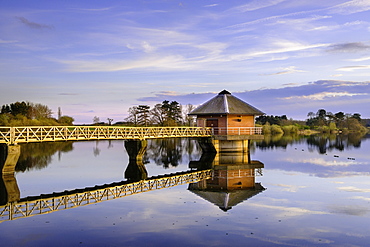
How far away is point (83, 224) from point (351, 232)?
770cm

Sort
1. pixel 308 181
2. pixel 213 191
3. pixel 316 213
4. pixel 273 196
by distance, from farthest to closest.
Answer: pixel 308 181
pixel 213 191
pixel 273 196
pixel 316 213

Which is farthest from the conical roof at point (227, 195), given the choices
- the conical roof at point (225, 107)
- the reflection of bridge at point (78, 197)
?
the conical roof at point (225, 107)

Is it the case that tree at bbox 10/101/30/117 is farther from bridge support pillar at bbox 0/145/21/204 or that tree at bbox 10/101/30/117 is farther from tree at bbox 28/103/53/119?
bridge support pillar at bbox 0/145/21/204

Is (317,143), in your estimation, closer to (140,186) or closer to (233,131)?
(233,131)

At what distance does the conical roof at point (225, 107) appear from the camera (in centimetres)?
3344

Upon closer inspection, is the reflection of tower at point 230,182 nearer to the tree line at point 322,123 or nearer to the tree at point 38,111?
the tree at point 38,111

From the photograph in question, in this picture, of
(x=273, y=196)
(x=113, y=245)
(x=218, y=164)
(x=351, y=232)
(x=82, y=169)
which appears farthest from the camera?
(x=218, y=164)

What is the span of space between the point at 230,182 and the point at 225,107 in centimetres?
1478

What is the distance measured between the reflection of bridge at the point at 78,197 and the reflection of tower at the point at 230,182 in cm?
137

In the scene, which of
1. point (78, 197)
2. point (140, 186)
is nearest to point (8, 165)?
point (78, 197)

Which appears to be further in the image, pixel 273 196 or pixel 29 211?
pixel 273 196

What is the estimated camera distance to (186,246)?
938cm

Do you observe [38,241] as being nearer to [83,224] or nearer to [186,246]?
[83,224]

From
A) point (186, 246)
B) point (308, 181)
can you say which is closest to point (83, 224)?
point (186, 246)
